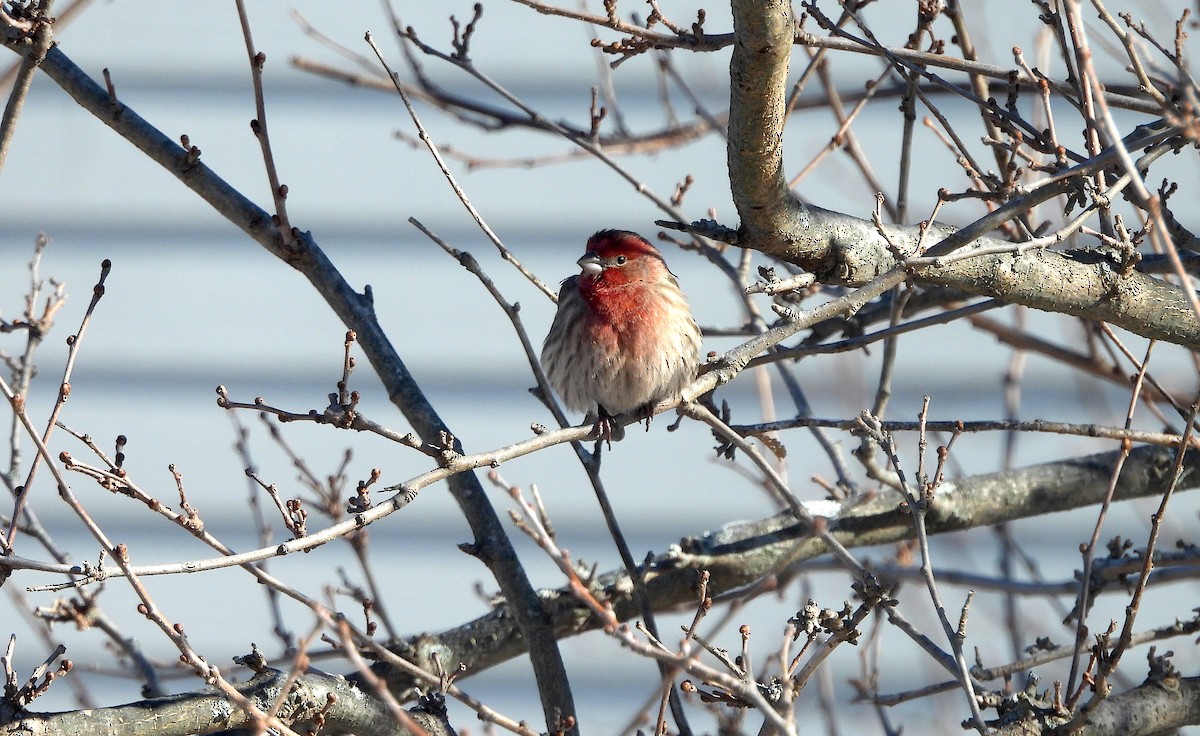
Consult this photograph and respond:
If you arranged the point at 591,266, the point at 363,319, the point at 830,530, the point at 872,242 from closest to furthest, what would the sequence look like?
the point at 872,242, the point at 363,319, the point at 830,530, the point at 591,266

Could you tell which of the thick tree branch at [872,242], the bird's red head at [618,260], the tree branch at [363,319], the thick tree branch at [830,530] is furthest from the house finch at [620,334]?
the thick tree branch at [872,242]

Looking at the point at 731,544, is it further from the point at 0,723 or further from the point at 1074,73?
the point at 0,723

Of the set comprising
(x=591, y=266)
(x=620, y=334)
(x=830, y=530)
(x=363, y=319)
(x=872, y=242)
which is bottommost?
(x=830, y=530)

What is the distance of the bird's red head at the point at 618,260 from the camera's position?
4395mm

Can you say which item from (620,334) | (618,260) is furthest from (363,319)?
(618,260)

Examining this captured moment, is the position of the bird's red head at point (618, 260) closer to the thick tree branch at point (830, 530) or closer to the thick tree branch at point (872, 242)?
the thick tree branch at point (830, 530)

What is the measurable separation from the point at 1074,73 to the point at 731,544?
5.49 ft

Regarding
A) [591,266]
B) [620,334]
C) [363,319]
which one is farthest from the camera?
[591,266]

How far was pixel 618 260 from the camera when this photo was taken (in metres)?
4.43

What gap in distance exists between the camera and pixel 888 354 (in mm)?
3748

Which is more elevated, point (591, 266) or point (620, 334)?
point (591, 266)

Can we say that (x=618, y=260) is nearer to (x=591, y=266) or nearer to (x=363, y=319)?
(x=591, y=266)

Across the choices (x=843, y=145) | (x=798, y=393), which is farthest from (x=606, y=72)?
(x=798, y=393)

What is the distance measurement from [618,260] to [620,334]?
1.10 ft
